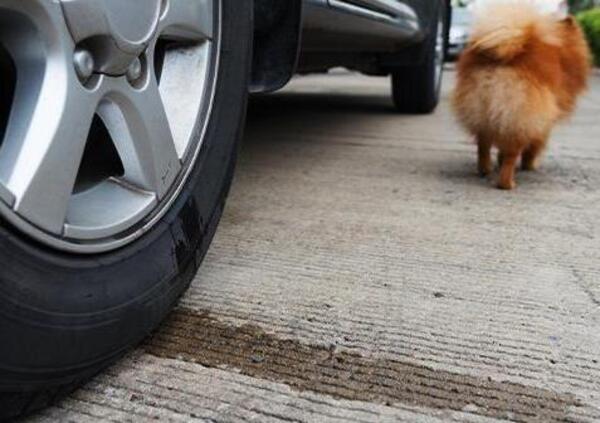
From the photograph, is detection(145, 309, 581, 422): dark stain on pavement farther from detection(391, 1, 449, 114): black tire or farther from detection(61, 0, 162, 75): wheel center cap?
detection(391, 1, 449, 114): black tire

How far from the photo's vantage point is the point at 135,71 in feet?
4.23

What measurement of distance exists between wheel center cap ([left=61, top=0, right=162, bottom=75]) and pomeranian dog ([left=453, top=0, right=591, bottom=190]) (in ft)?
5.57

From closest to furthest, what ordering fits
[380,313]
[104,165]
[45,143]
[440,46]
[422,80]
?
1. [45,143]
2. [104,165]
3. [380,313]
4. [422,80]
5. [440,46]

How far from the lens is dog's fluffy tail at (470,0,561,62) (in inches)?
103

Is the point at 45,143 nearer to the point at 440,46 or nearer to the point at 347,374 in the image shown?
the point at 347,374

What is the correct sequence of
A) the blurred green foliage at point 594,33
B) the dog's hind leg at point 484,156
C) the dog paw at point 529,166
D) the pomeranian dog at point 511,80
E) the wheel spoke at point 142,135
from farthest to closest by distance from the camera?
1. the blurred green foliage at point 594,33
2. the dog paw at point 529,166
3. the dog's hind leg at point 484,156
4. the pomeranian dog at point 511,80
5. the wheel spoke at point 142,135

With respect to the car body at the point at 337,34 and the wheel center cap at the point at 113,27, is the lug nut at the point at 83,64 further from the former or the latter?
the car body at the point at 337,34

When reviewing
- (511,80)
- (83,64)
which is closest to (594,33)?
(511,80)

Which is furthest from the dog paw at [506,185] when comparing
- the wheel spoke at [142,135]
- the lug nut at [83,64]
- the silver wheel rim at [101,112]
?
the lug nut at [83,64]

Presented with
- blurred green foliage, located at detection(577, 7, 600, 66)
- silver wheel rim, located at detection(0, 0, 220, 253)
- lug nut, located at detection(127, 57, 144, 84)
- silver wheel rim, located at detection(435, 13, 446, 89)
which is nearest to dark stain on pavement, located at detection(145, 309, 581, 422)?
silver wheel rim, located at detection(0, 0, 220, 253)

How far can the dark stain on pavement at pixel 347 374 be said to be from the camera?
1159 millimetres

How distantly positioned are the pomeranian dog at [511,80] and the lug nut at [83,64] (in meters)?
1.84

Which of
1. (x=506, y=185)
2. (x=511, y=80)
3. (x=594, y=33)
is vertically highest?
(x=511, y=80)

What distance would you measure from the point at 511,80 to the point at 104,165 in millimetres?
1767
